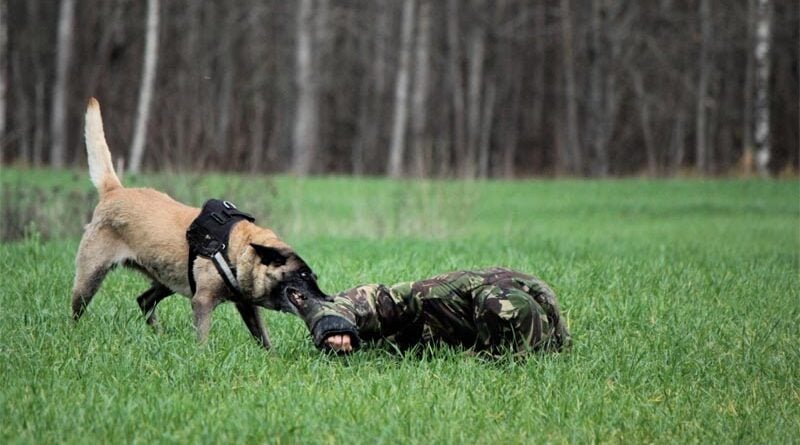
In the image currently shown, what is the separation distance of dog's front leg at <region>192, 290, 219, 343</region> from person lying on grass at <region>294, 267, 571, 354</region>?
0.62 m

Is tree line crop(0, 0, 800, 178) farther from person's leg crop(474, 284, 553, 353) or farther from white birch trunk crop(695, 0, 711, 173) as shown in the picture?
person's leg crop(474, 284, 553, 353)

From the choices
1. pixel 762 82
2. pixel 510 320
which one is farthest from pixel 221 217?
pixel 762 82

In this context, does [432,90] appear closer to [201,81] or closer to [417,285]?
[201,81]

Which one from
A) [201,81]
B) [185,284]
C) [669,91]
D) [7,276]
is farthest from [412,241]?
[669,91]

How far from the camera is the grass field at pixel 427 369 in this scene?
498cm

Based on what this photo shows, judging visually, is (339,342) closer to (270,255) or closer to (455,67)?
(270,255)

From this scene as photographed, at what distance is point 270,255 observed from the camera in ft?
19.9

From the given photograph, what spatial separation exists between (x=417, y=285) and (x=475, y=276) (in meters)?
0.35

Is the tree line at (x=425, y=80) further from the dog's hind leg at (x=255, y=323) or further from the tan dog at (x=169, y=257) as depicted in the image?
the dog's hind leg at (x=255, y=323)

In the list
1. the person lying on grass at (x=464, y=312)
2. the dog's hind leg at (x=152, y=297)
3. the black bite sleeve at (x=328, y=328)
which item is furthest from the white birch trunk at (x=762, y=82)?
the black bite sleeve at (x=328, y=328)

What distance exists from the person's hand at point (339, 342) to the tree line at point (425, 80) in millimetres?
25420

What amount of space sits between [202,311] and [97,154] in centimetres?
158

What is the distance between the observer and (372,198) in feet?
71.5

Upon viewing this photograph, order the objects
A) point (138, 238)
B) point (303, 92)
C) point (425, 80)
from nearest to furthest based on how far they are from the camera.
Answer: point (138, 238) → point (303, 92) → point (425, 80)
